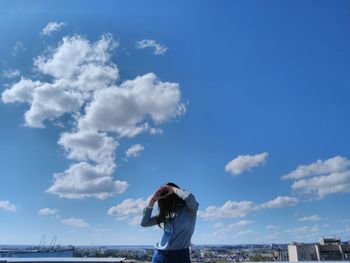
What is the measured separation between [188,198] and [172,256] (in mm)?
403

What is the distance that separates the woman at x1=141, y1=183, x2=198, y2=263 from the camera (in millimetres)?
2561

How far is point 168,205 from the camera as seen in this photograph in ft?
8.96

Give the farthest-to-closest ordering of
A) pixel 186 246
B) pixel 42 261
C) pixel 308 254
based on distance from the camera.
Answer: pixel 308 254 → pixel 42 261 → pixel 186 246

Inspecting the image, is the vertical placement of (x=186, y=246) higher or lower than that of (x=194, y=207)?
lower

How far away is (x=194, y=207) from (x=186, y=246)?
0.27 meters

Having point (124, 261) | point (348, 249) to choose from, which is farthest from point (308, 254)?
point (124, 261)

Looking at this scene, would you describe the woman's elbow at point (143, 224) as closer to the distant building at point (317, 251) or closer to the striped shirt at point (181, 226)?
the striped shirt at point (181, 226)

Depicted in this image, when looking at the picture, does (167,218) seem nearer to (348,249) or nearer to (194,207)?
(194,207)

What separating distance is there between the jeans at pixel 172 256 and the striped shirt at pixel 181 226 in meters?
0.03

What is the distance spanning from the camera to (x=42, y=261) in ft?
17.7

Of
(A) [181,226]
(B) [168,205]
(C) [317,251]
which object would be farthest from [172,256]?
(C) [317,251]

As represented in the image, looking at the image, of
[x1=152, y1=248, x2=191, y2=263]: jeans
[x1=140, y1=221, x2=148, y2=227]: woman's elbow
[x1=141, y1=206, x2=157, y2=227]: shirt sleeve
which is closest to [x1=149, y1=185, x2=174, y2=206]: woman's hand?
[x1=141, y1=206, x2=157, y2=227]: shirt sleeve

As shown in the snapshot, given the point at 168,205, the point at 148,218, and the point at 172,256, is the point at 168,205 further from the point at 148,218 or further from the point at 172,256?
the point at 172,256

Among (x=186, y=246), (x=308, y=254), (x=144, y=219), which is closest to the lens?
(x=186, y=246)
